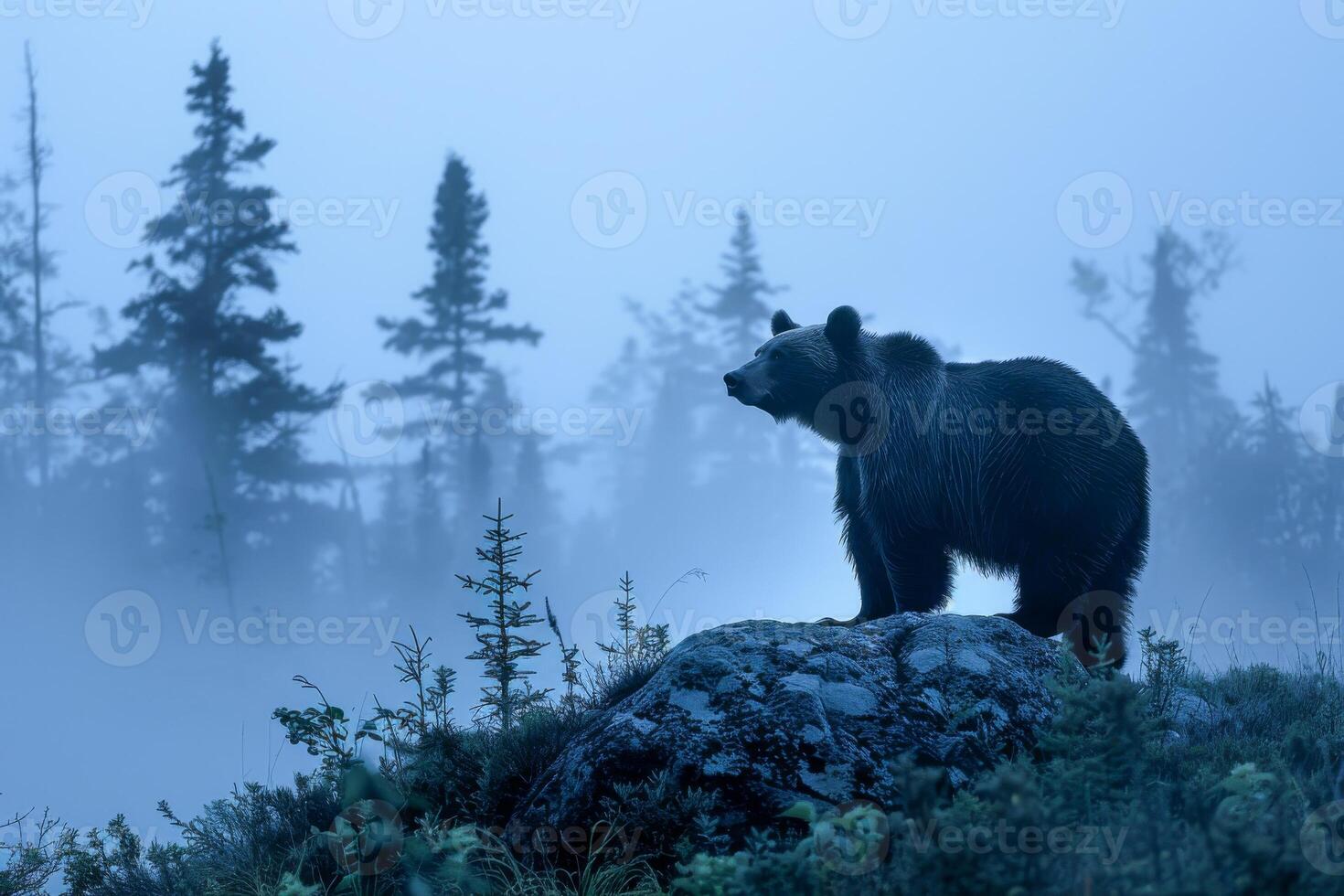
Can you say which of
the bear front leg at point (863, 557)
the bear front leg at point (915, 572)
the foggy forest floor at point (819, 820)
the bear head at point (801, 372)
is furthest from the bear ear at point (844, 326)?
the foggy forest floor at point (819, 820)

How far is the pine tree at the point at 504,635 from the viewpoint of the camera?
6.71 metres

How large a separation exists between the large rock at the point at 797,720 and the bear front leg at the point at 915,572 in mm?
1822

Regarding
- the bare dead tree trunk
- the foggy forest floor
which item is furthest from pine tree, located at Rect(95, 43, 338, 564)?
the foggy forest floor

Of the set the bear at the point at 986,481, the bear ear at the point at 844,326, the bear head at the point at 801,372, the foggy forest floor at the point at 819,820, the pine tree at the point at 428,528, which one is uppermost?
the bear ear at the point at 844,326

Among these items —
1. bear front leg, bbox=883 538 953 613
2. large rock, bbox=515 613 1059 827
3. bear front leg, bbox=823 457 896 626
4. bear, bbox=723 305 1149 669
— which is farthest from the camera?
bear front leg, bbox=823 457 896 626

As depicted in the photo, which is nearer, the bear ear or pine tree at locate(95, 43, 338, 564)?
the bear ear

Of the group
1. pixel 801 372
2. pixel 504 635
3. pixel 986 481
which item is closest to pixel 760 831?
pixel 504 635

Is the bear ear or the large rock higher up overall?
the bear ear

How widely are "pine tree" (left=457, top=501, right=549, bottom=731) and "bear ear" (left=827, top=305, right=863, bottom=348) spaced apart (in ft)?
10.2

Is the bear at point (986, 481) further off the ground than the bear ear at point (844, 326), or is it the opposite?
the bear ear at point (844, 326)

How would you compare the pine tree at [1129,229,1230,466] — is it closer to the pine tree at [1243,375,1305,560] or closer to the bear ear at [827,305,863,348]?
the pine tree at [1243,375,1305,560]

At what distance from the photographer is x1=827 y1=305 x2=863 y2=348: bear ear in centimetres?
855

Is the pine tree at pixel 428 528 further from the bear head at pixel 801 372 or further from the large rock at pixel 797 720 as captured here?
the large rock at pixel 797 720

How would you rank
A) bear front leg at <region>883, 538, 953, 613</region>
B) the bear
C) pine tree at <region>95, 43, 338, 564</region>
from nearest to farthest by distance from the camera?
the bear → bear front leg at <region>883, 538, 953, 613</region> → pine tree at <region>95, 43, 338, 564</region>
